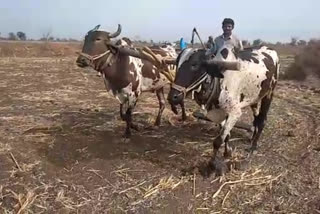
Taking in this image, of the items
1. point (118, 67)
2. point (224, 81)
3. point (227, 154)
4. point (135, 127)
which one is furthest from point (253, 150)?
point (118, 67)

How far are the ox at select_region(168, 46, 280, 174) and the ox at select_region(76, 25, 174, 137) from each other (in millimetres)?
1913

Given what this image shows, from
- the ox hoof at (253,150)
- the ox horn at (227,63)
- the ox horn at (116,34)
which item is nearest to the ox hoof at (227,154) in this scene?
the ox hoof at (253,150)

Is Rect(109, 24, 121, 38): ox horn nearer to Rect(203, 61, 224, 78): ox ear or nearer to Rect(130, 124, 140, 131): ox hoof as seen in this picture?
Rect(130, 124, 140, 131): ox hoof

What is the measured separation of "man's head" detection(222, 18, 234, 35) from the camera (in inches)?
281

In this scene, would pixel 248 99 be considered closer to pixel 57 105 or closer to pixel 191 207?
pixel 191 207

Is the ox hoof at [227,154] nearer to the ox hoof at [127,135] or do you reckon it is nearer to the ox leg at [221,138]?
the ox leg at [221,138]

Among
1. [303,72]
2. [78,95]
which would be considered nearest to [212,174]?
[78,95]

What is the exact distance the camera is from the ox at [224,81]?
6.68m

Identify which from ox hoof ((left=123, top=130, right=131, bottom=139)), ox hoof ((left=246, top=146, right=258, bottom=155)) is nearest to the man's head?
ox hoof ((left=246, top=146, right=258, bottom=155))

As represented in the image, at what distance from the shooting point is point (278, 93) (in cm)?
1582

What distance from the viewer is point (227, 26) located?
7145 mm

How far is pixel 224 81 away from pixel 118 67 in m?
2.50

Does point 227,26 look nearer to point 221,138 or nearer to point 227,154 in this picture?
point 221,138

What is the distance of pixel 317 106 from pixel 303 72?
1137cm
